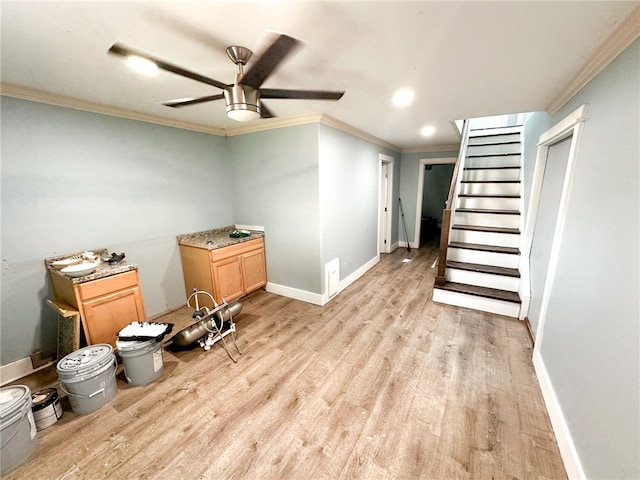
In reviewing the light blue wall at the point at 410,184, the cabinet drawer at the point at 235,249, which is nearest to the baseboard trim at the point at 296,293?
the cabinet drawer at the point at 235,249

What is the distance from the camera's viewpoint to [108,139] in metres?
2.51

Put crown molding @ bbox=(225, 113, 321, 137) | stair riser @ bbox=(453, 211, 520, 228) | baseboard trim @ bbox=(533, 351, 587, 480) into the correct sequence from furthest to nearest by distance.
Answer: stair riser @ bbox=(453, 211, 520, 228) → crown molding @ bbox=(225, 113, 321, 137) → baseboard trim @ bbox=(533, 351, 587, 480)

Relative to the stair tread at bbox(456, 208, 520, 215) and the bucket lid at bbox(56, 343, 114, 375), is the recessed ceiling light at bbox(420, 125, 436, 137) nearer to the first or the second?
the stair tread at bbox(456, 208, 520, 215)

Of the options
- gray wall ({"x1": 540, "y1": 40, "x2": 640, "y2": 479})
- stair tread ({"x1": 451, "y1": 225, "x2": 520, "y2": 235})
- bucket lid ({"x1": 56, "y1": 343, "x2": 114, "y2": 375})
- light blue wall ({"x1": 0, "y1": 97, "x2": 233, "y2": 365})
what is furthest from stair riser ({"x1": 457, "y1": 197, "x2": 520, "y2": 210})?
bucket lid ({"x1": 56, "y1": 343, "x2": 114, "y2": 375})

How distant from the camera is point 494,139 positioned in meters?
4.59

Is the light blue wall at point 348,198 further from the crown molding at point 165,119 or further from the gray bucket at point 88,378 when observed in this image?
the gray bucket at point 88,378

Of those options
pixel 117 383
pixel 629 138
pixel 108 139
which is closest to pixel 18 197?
pixel 108 139

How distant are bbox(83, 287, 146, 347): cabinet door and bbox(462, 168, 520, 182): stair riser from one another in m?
4.92

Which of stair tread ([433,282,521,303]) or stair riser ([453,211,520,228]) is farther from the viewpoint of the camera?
stair riser ([453,211,520,228])

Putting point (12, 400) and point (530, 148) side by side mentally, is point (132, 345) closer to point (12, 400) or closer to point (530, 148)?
point (12, 400)

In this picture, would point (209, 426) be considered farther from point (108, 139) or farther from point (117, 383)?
point (108, 139)

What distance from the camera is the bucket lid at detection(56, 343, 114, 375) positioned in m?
1.70

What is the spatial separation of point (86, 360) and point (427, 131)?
4.60 m

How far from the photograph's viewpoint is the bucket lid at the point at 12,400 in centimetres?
141
